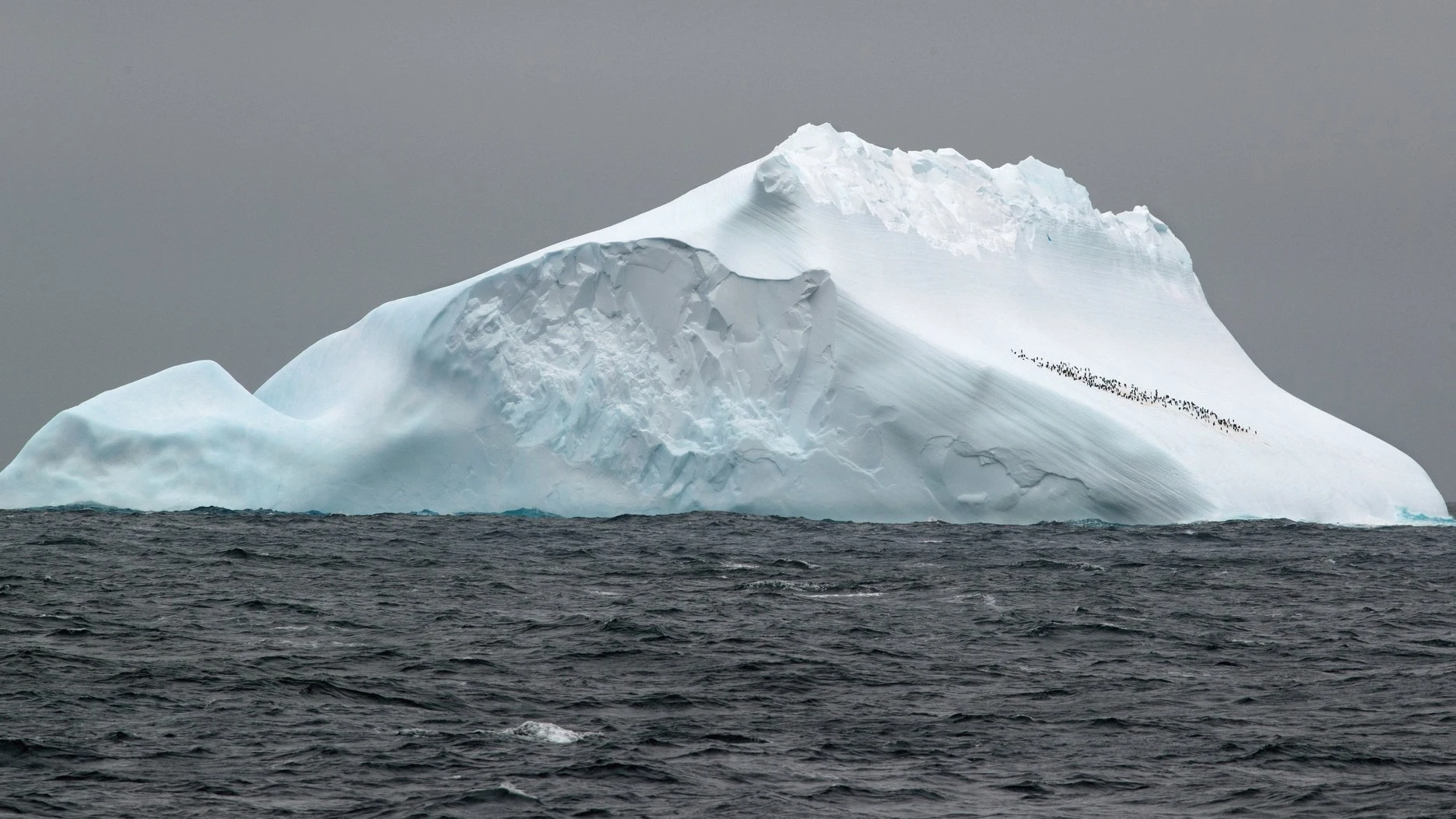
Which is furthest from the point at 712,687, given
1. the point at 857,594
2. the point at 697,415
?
the point at 697,415

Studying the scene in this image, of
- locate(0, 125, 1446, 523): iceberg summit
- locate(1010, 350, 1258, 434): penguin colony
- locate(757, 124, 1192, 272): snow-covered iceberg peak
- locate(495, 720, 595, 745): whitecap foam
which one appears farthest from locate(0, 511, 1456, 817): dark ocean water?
locate(757, 124, 1192, 272): snow-covered iceberg peak

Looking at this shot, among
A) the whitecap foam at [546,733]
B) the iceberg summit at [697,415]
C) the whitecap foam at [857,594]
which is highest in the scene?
the iceberg summit at [697,415]

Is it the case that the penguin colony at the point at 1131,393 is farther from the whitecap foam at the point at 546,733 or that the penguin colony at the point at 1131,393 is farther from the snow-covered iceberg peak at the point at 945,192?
the whitecap foam at the point at 546,733

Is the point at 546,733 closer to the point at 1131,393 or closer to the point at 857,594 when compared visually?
the point at 857,594

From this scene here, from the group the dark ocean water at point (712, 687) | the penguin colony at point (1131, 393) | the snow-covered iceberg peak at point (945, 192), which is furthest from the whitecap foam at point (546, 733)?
the penguin colony at point (1131, 393)

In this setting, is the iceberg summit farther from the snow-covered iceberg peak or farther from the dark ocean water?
the dark ocean water

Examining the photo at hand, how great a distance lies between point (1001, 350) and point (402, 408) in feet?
35.1

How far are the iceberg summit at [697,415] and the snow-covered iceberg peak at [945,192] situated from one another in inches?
18.8

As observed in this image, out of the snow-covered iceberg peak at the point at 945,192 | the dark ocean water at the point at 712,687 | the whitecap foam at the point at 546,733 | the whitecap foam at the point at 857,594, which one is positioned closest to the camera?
the dark ocean water at the point at 712,687

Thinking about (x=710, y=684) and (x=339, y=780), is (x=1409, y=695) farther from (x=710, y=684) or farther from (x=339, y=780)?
(x=339, y=780)

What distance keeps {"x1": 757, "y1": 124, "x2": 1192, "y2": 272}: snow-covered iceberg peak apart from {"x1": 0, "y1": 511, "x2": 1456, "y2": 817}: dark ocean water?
11196 mm

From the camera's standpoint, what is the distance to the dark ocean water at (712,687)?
835 centimetres

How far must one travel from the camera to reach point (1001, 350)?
2888 cm

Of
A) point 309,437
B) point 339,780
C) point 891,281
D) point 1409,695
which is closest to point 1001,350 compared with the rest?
point 891,281
